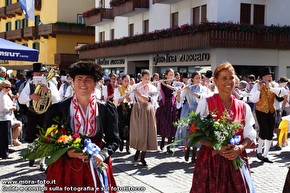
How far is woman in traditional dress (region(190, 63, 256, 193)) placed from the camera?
4430 mm

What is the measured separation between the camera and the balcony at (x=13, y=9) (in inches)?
1863

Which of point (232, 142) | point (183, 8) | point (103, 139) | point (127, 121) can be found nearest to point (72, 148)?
point (103, 139)

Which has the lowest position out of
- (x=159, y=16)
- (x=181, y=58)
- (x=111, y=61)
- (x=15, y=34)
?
(x=181, y=58)

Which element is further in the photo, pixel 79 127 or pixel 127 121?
pixel 127 121

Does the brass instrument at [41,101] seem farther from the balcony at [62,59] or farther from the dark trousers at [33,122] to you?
the balcony at [62,59]

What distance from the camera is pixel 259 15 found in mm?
23156

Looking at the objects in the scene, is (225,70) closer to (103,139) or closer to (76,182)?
(103,139)

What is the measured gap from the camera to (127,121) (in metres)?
11.4

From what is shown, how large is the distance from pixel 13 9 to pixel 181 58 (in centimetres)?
2925

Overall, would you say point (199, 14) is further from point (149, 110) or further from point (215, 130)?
point (215, 130)

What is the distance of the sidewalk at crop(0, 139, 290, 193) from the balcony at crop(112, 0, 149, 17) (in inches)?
782

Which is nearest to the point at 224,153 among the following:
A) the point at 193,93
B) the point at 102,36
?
the point at 193,93

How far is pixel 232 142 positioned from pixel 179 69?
21.9 meters

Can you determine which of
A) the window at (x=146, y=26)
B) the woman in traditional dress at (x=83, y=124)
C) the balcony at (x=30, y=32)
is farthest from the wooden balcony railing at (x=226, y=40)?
the balcony at (x=30, y=32)
